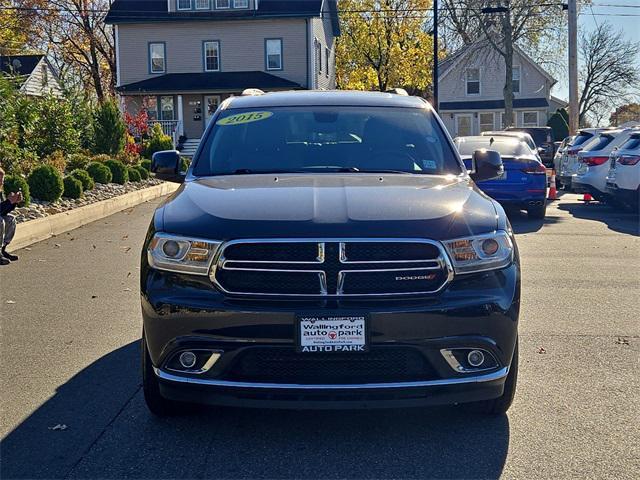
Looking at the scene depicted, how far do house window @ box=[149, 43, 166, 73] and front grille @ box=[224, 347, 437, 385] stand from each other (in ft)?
126

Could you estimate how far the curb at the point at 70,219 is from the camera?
11.6m

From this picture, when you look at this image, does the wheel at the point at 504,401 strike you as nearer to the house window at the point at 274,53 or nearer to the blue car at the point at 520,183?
the blue car at the point at 520,183

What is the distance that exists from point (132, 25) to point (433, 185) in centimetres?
3808

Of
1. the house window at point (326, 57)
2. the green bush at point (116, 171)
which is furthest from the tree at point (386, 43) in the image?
the green bush at point (116, 171)

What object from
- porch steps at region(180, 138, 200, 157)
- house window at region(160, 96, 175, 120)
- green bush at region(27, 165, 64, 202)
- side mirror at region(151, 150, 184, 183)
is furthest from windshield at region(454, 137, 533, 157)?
house window at region(160, 96, 175, 120)

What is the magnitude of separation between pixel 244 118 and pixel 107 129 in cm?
1688

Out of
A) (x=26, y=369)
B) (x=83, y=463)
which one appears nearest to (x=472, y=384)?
(x=83, y=463)

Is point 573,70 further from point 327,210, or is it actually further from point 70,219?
point 327,210

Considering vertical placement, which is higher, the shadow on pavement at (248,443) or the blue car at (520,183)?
the blue car at (520,183)

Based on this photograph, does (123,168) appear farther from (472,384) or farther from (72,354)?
(472,384)

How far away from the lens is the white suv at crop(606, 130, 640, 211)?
49.5 feet

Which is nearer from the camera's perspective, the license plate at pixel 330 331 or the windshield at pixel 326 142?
the license plate at pixel 330 331

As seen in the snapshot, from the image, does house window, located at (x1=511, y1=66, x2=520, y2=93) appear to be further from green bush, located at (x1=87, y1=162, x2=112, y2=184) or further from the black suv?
the black suv

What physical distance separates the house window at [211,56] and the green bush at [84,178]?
25267 millimetres
